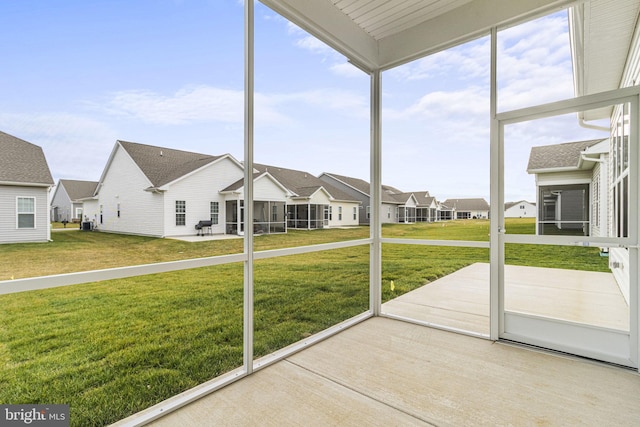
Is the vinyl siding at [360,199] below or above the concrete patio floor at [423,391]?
above

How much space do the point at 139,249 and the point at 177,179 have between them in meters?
0.58

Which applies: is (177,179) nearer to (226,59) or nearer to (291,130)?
(226,59)

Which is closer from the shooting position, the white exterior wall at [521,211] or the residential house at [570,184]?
the residential house at [570,184]

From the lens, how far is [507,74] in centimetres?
304

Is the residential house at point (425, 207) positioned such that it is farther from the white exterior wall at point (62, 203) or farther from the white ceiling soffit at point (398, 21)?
the white exterior wall at point (62, 203)

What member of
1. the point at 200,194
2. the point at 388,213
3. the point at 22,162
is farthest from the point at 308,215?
the point at 22,162

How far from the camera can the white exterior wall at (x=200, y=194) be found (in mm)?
2254

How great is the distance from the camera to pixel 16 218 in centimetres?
157

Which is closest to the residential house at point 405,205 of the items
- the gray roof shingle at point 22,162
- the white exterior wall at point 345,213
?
the white exterior wall at point 345,213

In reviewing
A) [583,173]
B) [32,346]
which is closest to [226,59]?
[32,346]

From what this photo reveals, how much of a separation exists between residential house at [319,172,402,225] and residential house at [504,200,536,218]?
48.4 inches

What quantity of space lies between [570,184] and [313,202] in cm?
251

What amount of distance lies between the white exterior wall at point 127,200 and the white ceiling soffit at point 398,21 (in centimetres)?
171

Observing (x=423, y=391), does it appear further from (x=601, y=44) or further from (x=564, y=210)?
(x=601, y=44)
